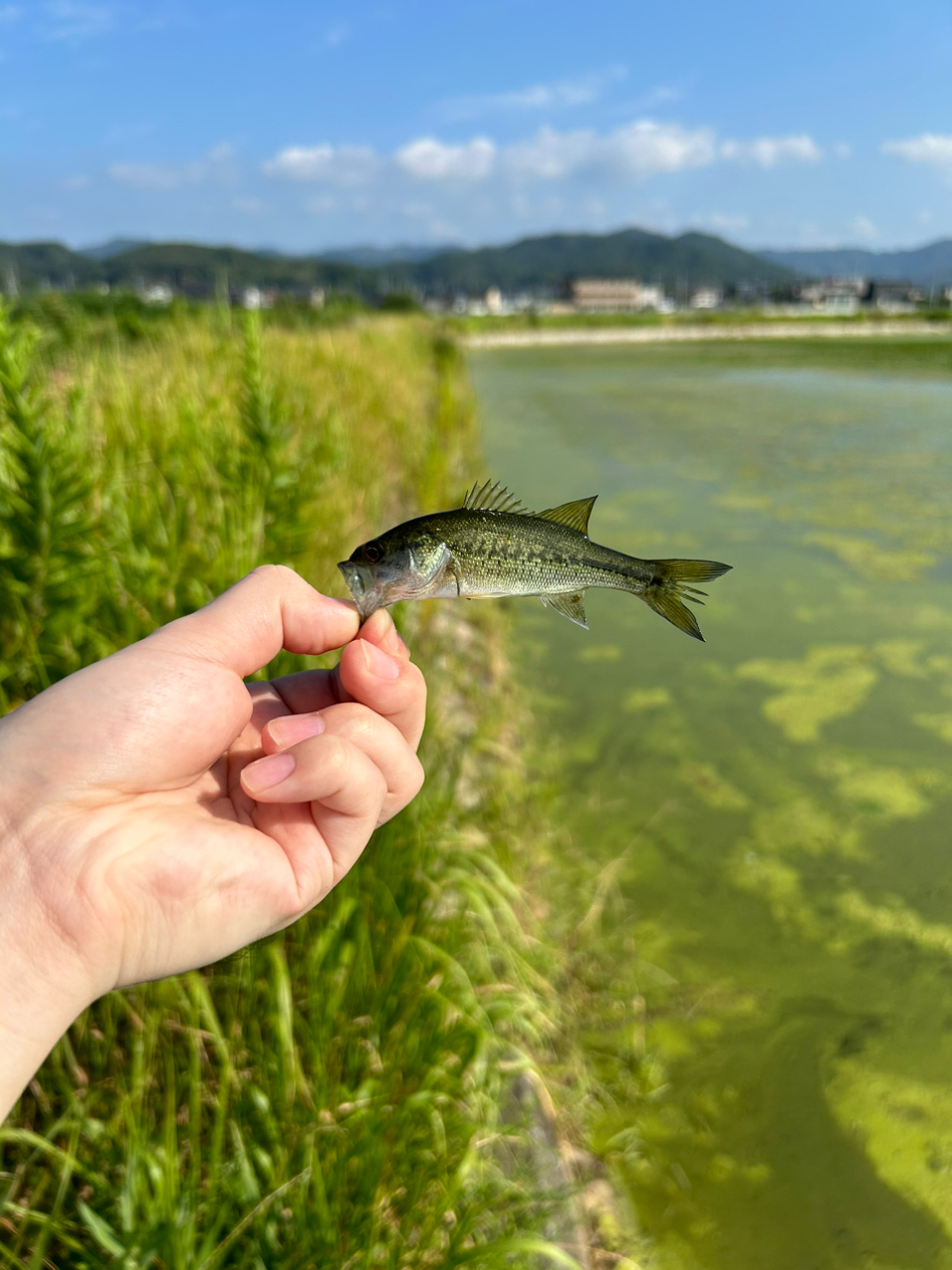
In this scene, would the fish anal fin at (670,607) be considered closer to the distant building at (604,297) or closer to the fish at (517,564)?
the fish at (517,564)

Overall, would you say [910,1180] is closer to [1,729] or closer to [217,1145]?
[217,1145]

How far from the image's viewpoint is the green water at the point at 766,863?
2.77 metres

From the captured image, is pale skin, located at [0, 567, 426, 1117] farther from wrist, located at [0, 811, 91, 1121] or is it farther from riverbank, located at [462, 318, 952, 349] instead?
riverbank, located at [462, 318, 952, 349]

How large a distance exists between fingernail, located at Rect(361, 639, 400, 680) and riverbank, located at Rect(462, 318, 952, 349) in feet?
168

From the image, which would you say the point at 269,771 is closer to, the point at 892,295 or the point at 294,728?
the point at 294,728

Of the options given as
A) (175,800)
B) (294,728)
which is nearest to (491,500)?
(294,728)

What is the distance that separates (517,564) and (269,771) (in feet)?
1.85

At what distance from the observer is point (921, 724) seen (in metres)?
5.06

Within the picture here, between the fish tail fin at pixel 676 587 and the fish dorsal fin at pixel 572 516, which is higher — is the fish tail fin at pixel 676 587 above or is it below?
below

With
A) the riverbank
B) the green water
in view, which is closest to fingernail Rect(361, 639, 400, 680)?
the green water

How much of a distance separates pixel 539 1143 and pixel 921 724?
394 cm

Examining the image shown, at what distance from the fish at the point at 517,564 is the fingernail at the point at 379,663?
0.31 metres

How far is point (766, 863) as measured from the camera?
4105 mm

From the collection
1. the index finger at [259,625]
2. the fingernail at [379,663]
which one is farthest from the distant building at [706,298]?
the fingernail at [379,663]
